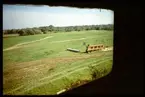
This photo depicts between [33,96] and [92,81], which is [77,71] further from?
[33,96]

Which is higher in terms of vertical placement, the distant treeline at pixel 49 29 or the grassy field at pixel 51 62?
the distant treeline at pixel 49 29

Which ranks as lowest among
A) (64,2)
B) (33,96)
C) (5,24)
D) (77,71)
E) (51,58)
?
(33,96)

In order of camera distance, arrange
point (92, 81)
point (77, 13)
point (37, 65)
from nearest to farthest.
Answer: point (37, 65), point (77, 13), point (92, 81)

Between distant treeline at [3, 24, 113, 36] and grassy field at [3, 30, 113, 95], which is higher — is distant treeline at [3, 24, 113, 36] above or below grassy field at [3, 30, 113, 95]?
above

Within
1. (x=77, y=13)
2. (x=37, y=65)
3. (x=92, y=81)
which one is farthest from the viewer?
(x=92, y=81)

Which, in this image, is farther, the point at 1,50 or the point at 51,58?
the point at 51,58

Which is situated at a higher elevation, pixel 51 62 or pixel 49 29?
pixel 49 29

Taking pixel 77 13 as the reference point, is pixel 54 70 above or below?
below

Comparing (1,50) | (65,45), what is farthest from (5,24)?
(65,45)
